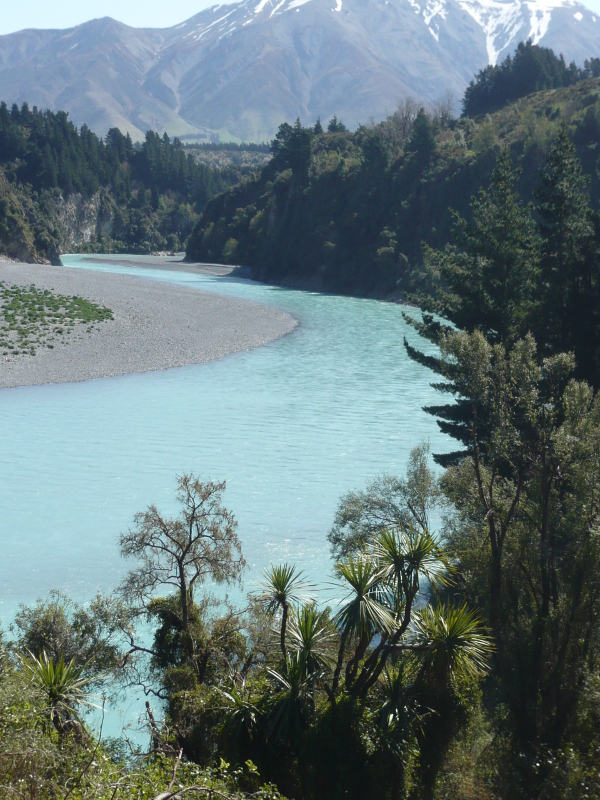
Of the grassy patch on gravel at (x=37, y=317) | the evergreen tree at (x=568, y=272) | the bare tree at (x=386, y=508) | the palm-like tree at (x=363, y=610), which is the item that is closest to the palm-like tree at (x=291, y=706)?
the palm-like tree at (x=363, y=610)

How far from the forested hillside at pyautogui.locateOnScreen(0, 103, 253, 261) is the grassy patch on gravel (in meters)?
38.8

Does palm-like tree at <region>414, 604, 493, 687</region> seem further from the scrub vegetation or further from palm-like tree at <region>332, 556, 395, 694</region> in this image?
palm-like tree at <region>332, 556, 395, 694</region>

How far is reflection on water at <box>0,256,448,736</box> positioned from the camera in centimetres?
1962

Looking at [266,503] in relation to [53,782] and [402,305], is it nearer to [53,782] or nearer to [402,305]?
[53,782]

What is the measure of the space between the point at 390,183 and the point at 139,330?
47.9 meters

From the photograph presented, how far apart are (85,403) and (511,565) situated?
82.9 feet

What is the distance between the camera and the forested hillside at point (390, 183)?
74250 mm

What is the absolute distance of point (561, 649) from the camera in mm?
9875

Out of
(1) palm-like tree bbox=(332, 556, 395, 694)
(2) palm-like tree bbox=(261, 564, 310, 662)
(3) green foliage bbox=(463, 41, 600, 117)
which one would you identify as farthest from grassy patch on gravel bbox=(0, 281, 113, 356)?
(3) green foliage bbox=(463, 41, 600, 117)

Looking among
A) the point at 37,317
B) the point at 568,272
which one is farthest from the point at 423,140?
the point at 568,272

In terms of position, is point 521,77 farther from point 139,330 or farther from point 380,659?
point 380,659

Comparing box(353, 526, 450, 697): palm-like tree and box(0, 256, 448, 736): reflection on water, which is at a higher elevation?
box(353, 526, 450, 697): palm-like tree

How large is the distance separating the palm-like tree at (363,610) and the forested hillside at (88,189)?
89.3 m

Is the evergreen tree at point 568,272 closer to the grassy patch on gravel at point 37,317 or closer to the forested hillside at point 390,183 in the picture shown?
the grassy patch on gravel at point 37,317
